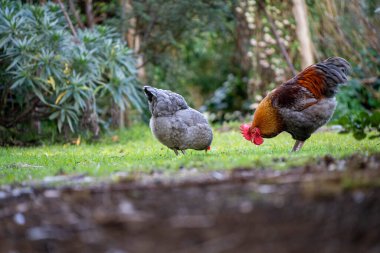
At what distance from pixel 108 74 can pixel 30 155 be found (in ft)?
11.3

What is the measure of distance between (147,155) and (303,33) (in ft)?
23.4

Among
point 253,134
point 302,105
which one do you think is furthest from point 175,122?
point 302,105

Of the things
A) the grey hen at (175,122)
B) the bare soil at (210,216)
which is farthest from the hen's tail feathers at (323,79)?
the bare soil at (210,216)

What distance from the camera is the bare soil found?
3930 millimetres

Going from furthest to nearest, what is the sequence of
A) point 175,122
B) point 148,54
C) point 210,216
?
point 148,54
point 175,122
point 210,216

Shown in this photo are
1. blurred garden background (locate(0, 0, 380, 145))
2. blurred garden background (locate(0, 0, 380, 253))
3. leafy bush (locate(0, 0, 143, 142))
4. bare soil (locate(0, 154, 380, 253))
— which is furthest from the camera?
blurred garden background (locate(0, 0, 380, 145))

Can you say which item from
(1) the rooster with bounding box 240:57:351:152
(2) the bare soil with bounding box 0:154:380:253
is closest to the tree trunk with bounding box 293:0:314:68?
(1) the rooster with bounding box 240:57:351:152

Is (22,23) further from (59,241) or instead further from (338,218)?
(338,218)

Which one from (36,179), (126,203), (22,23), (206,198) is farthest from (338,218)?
(22,23)

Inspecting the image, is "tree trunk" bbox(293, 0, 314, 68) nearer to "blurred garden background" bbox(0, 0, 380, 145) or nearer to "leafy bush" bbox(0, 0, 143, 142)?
"blurred garden background" bbox(0, 0, 380, 145)

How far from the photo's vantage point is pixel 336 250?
3752 mm

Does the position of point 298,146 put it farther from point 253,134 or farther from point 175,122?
point 175,122

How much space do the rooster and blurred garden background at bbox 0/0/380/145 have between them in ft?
1.52

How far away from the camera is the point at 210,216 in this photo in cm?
429
